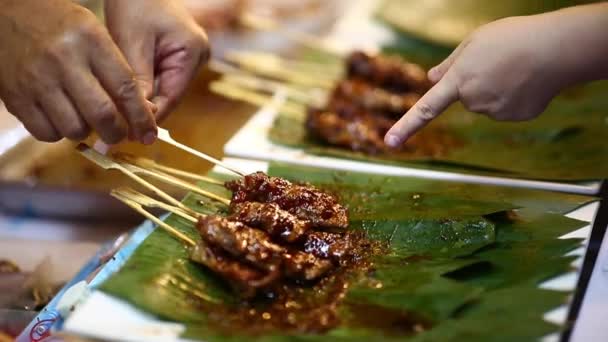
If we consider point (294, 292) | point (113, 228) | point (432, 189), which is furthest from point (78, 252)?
point (432, 189)

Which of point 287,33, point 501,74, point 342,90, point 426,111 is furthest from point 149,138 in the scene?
point 287,33

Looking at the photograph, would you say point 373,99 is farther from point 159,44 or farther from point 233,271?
point 233,271

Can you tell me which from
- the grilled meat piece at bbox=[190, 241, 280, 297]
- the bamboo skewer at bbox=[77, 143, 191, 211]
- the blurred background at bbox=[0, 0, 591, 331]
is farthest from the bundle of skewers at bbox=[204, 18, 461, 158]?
the grilled meat piece at bbox=[190, 241, 280, 297]

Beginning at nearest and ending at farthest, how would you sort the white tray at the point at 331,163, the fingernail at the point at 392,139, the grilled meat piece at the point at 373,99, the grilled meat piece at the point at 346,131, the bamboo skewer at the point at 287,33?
the fingernail at the point at 392,139, the white tray at the point at 331,163, the grilled meat piece at the point at 346,131, the grilled meat piece at the point at 373,99, the bamboo skewer at the point at 287,33

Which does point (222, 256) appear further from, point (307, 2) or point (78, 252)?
point (307, 2)

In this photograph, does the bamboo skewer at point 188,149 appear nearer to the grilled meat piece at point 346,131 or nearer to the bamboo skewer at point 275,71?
the grilled meat piece at point 346,131

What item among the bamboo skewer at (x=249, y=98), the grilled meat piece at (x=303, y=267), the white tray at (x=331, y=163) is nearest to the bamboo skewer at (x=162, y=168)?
the white tray at (x=331, y=163)

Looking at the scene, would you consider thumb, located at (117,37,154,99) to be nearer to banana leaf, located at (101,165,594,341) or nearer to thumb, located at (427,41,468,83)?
banana leaf, located at (101,165,594,341)
